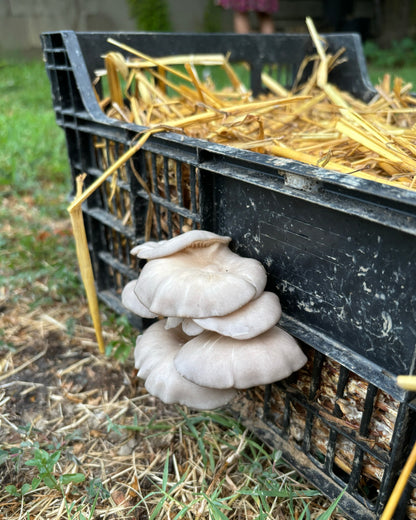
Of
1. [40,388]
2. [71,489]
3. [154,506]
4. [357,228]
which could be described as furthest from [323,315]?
[40,388]

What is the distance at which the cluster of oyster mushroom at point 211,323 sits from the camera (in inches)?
48.4

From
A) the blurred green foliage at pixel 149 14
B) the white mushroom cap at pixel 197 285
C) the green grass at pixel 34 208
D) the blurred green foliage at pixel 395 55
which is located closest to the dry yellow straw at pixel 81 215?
the white mushroom cap at pixel 197 285

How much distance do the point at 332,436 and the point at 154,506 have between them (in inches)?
23.8

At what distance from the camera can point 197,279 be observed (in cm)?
127

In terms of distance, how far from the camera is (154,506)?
151cm

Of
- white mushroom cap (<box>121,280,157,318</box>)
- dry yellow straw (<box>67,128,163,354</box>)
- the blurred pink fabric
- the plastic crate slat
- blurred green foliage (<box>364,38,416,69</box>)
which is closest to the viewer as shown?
white mushroom cap (<box>121,280,157,318</box>)

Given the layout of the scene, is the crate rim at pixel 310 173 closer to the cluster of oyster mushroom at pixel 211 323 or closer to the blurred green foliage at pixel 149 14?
the cluster of oyster mushroom at pixel 211 323

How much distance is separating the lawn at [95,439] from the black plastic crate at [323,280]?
130 mm

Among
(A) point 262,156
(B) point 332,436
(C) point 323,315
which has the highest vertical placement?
(A) point 262,156

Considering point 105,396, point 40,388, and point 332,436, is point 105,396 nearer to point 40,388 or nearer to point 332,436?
point 40,388

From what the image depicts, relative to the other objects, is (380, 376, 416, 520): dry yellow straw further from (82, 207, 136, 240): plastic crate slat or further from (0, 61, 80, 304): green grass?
(0, 61, 80, 304): green grass

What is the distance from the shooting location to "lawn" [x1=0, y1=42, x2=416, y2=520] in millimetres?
1488

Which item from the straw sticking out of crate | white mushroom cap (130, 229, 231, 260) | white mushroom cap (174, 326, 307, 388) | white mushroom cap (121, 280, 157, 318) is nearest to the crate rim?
the straw sticking out of crate

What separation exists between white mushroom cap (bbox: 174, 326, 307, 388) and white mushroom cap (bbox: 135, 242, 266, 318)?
0.11m
